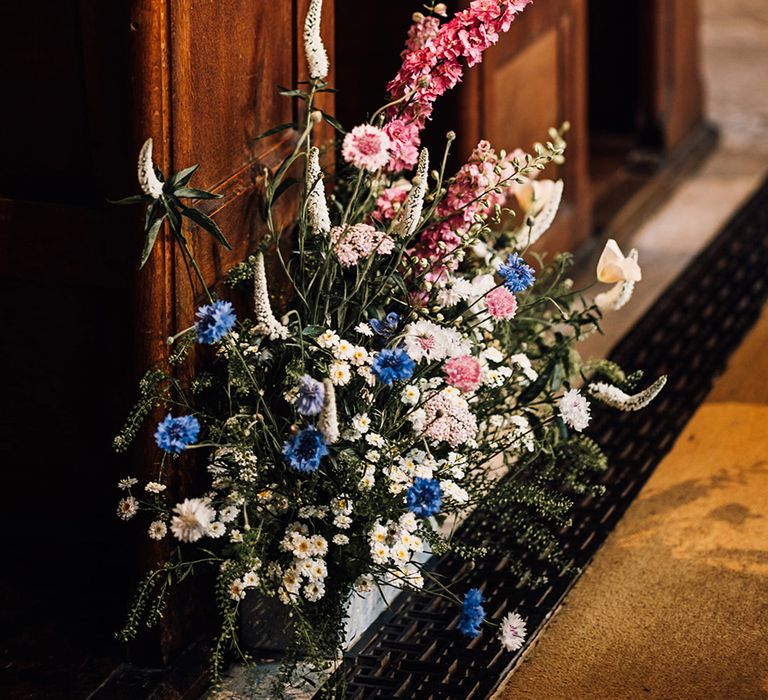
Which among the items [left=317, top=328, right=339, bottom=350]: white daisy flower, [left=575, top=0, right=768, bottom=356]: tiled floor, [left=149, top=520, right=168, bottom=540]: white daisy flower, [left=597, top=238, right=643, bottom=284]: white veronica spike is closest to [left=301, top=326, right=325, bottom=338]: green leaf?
[left=317, top=328, right=339, bottom=350]: white daisy flower

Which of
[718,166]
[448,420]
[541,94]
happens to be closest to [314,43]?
[448,420]

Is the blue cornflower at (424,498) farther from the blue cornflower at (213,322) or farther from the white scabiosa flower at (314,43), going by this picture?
the white scabiosa flower at (314,43)

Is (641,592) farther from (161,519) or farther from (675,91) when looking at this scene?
(675,91)

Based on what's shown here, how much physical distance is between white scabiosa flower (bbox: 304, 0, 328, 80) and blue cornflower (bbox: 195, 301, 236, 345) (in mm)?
531

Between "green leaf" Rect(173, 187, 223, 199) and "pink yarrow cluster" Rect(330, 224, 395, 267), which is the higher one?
"green leaf" Rect(173, 187, 223, 199)

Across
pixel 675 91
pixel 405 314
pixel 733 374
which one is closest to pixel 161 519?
pixel 405 314

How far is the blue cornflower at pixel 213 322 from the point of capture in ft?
8.55

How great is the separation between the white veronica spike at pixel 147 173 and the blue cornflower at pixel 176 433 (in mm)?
425

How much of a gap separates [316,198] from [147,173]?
16.8 inches

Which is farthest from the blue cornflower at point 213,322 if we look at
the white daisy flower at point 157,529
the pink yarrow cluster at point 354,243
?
the white daisy flower at point 157,529

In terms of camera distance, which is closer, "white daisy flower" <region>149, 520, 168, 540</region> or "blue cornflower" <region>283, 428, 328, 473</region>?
"blue cornflower" <region>283, 428, 328, 473</region>

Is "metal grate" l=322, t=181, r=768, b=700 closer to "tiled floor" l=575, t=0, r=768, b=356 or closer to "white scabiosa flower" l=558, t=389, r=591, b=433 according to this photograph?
"tiled floor" l=575, t=0, r=768, b=356

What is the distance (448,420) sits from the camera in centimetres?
285

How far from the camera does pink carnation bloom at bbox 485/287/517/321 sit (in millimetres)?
2938
